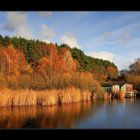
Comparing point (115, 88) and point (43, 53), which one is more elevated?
point (43, 53)

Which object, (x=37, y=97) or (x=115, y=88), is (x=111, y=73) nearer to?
(x=115, y=88)

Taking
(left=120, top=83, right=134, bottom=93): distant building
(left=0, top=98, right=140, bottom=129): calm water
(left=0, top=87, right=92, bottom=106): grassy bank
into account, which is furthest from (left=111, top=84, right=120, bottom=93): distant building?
(left=0, top=98, right=140, bottom=129): calm water

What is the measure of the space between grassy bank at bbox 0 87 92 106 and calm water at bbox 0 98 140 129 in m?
0.26

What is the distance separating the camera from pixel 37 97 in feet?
31.2

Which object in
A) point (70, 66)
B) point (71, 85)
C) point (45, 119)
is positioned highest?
point (70, 66)

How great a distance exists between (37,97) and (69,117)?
77.8 inches

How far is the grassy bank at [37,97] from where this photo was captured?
883 cm

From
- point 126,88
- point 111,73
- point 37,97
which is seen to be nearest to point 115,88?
point 126,88

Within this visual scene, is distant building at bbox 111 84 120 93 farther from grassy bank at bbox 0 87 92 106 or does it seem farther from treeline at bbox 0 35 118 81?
grassy bank at bbox 0 87 92 106

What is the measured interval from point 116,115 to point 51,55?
29.2ft

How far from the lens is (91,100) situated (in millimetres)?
11508
